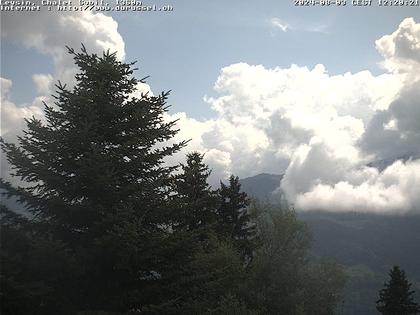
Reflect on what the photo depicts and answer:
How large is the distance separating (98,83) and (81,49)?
192 centimetres

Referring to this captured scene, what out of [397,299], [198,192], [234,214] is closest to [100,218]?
[198,192]

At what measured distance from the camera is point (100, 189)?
52.4ft

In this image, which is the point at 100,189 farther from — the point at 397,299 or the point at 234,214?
the point at 397,299

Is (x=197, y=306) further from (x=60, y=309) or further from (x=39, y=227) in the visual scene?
(x=39, y=227)

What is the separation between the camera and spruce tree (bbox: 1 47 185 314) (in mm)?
15227

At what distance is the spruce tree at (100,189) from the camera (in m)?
15.2

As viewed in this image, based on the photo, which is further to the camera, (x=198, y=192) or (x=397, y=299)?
(x=397, y=299)

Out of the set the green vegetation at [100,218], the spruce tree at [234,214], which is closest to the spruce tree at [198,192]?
the spruce tree at [234,214]

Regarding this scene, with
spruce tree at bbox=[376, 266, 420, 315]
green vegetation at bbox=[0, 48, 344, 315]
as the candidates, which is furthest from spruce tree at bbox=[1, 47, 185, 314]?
spruce tree at bbox=[376, 266, 420, 315]

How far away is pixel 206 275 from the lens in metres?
16.6

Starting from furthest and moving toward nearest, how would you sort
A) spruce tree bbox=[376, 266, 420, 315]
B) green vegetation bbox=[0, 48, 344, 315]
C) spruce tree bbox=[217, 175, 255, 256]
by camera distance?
spruce tree bbox=[376, 266, 420, 315], spruce tree bbox=[217, 175, 255, 256], green vegetation bbox=[0, 48, 344, 315]

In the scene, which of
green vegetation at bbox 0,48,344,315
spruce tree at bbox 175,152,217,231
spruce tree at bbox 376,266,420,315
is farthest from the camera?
spruce tree at bbox 376,266,420,315

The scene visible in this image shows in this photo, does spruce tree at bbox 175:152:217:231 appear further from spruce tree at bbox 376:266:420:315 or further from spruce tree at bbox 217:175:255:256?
spruce tree at bbox 376:266:420:315

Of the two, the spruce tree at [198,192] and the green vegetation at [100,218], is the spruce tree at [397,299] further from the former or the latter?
the green vegetation at [100,218]
